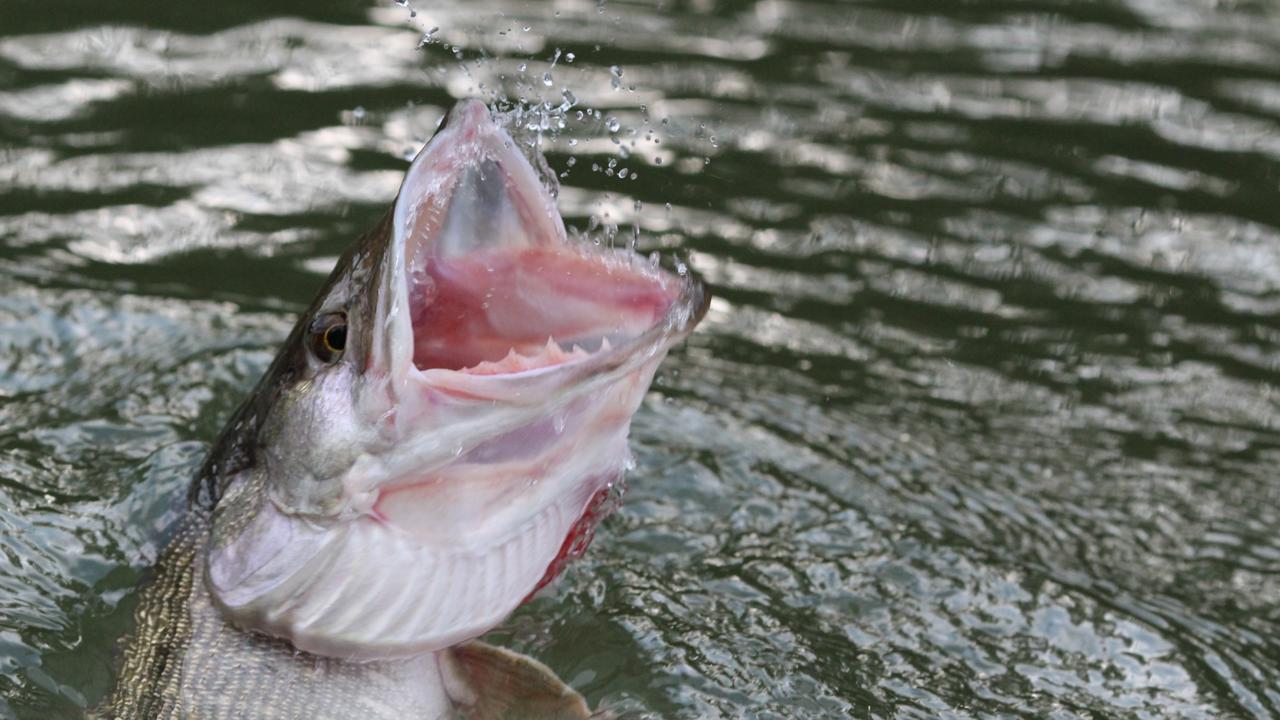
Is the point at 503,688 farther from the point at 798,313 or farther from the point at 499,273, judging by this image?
the point at 798,313

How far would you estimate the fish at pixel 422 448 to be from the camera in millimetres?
3395

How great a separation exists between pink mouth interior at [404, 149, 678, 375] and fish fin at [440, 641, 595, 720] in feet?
2.67

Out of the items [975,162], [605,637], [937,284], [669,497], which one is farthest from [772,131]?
[605,637]

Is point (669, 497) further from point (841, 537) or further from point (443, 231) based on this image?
point (443, 231)

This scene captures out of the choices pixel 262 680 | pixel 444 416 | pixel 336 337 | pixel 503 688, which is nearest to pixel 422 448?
pixel 444 416

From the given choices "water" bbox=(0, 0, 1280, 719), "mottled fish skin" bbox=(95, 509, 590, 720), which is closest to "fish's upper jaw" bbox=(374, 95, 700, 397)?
"mottled fish skin" bbox=(95, 509, 590, 720)

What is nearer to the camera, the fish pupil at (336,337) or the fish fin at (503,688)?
the fish pupil at (336,337)

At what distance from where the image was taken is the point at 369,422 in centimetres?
343

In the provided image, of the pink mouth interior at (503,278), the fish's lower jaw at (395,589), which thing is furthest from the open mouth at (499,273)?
the fish's lower jaw at (395,589)

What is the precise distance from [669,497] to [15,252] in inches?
126

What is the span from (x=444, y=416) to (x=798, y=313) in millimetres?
4009

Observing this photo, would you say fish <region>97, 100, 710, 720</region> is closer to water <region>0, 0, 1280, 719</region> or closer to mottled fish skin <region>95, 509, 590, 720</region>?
mottled fish skin <region>95, 509, 590, 720</region>

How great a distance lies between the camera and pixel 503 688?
405 centimetres

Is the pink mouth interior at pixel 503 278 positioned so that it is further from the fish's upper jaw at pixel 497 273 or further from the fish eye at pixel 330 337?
the fish eye at pixel 330 337
